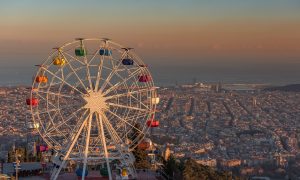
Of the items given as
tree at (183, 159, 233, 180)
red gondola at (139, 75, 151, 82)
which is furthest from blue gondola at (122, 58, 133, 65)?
tree at (183, 159, 233, 180)

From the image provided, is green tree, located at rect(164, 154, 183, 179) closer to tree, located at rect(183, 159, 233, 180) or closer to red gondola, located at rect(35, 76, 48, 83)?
tree, located at rect(183, 159, 233, 180)

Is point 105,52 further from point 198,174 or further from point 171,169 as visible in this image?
point 198,174

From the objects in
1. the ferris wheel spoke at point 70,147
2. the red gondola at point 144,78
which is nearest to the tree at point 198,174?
the red gondola at point 144,78

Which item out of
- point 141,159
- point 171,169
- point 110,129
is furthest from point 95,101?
point 141,159

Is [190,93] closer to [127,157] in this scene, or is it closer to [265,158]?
[265,158]

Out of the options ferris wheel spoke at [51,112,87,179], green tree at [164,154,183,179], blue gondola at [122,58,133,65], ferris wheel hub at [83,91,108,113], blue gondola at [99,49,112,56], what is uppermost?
blue gondola at [99,49,112,56]

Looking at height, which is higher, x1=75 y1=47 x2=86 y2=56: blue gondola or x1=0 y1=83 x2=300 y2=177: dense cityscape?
x1=75 y1=47 x2=86 y2=56: blue gondola

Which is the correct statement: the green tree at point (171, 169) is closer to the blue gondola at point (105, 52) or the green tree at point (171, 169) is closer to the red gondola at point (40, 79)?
the blue gondola at point (105, 52)
